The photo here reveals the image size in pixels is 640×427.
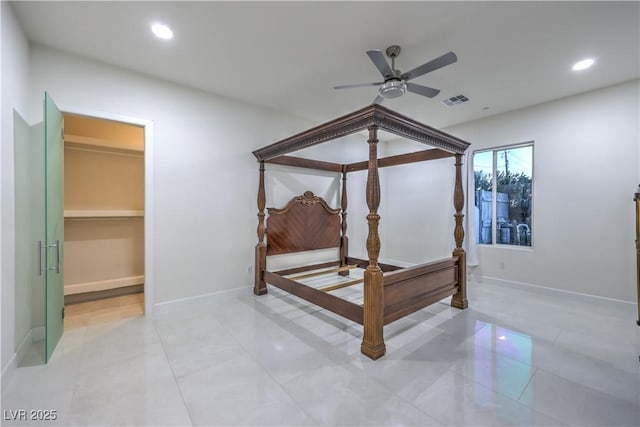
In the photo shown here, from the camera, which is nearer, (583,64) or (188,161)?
(583,64)

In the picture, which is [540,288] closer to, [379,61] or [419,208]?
[419,208]

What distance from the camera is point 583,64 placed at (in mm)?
2896

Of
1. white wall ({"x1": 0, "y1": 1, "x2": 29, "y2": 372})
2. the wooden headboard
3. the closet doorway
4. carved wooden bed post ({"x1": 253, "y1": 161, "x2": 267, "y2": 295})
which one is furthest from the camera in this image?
the wooden headboard

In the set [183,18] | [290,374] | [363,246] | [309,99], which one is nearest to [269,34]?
[183,18]

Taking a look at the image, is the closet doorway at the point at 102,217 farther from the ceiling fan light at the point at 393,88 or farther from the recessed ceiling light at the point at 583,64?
the recessed ceiling light at the point at 583,64

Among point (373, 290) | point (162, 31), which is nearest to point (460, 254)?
point (373, 290)

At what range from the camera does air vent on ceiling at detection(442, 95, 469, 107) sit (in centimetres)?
371

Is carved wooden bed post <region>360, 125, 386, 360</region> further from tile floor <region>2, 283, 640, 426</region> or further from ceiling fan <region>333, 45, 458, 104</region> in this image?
ceiling fan <region>333, 45, 458, 104</region>

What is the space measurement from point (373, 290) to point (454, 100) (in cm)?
302

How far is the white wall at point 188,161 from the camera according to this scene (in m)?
2.79

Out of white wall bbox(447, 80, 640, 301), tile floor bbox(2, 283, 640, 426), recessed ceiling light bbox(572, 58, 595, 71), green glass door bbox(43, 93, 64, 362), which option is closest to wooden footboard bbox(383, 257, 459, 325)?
tile floor bbox(2, 283, 640, 426)

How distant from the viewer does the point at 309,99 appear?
387 centimetres

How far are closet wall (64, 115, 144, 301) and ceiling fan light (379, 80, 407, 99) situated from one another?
3363mm

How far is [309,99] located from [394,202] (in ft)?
10.0
